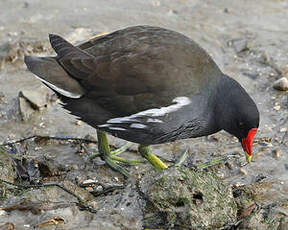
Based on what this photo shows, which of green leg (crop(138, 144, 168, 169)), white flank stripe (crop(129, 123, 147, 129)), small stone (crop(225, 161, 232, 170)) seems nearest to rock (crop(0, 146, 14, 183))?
white flank stripe (crop(129, 123, 147, 129))

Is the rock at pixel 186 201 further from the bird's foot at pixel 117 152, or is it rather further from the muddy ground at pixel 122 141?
the bird's foot at pixel 117 152

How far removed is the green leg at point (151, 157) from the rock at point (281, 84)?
164 centimetres

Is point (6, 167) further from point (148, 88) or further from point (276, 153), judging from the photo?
point (276, 153)

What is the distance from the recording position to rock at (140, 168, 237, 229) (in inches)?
129

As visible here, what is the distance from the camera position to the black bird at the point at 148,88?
3898mm

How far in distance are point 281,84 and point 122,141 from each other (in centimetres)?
170

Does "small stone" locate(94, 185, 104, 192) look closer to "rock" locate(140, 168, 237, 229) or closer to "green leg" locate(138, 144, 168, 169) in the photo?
"green leg" locate(138, 144, 168, 169)

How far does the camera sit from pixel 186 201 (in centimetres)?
330

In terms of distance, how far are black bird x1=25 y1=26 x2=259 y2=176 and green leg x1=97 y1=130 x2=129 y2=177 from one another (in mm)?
383

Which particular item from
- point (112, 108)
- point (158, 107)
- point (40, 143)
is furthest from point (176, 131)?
point (40, 143)

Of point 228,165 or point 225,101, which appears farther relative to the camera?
point 228,165

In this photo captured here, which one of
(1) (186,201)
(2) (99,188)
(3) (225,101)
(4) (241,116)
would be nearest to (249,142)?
(4) (241,116)

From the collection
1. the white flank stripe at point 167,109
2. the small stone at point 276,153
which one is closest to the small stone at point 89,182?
the white flank stripe at point 167,109

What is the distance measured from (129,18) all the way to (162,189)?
3.69 m
